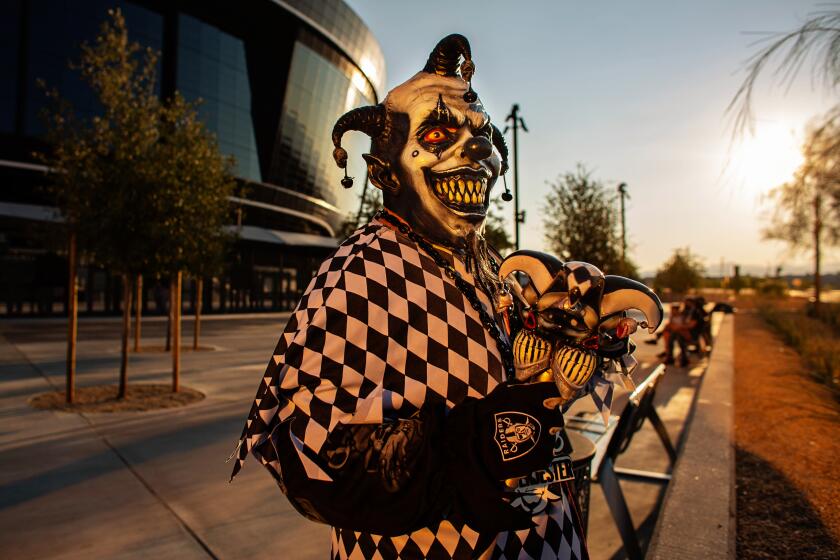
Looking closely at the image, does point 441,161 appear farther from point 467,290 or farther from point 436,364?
point 436,364

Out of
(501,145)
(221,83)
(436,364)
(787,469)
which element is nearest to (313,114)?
(221,83)

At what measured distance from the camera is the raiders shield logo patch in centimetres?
107

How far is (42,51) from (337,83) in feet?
58.7

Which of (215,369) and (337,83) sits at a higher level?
(337,83)

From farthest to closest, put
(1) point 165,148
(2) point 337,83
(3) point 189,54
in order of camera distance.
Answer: (2) point 337,83
(3) point 189,54
(1) point 165,148

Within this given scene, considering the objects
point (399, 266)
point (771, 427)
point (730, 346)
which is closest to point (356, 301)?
point (399, 266)

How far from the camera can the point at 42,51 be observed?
24.0m

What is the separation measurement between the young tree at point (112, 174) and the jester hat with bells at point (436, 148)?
6.52 metres

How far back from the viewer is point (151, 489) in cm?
427

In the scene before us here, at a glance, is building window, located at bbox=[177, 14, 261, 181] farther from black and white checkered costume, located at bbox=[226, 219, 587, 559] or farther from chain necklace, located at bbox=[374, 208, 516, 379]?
black and white checkered costume, located at bbox=[226, 219, 587, 559]

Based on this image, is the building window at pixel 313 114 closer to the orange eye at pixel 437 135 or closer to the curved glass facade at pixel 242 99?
the curved glass facade at pixel 242 99

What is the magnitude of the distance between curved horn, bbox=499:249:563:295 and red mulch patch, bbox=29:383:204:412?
6.91 meters

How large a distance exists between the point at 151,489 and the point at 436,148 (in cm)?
398

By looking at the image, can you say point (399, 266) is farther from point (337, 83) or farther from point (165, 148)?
point (337, 83)
